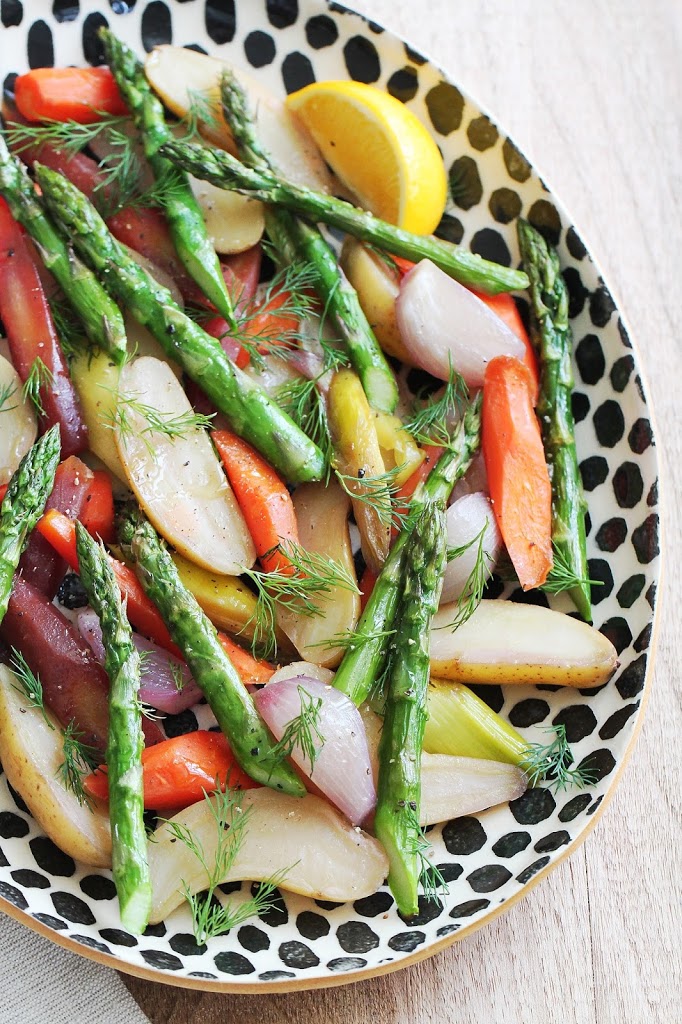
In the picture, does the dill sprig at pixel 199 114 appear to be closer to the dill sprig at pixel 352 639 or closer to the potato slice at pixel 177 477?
the potato slice at pixel 177 477

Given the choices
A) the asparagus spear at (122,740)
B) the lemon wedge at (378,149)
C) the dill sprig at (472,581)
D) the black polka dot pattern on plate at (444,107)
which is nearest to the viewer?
the asparagus spear at (122,740)

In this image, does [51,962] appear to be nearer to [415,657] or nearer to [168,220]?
[415,657]

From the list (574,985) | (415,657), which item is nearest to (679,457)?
(415,657)

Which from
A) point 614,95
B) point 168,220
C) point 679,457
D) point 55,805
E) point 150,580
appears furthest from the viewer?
point 614,95

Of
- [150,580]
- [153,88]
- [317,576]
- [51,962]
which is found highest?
[153,88]

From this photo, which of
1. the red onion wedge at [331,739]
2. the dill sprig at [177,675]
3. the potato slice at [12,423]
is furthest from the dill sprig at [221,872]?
the potato slice at [12,423]

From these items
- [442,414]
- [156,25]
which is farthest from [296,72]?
[442,414]

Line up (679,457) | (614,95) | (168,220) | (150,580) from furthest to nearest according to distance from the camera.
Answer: (614,95) < (679,457) < (168,220) < (150,580)
